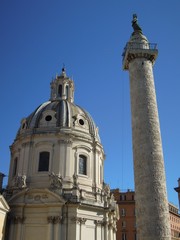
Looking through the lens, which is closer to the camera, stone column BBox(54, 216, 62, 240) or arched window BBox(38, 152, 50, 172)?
stone column BBox(54, 216, 62, 240)

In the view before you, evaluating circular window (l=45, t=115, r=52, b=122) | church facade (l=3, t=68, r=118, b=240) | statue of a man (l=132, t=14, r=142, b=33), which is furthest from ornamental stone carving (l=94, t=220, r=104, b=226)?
statue of a man (l=132, t=14, r=142, b=33)

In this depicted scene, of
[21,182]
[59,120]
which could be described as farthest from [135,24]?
[21,182]

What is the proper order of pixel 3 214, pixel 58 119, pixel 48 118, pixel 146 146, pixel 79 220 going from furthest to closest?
1. pixel 48 118
2. pixel 58 119
3. pixel 79 220
4. pixel 3 214
5. pixel 146 146

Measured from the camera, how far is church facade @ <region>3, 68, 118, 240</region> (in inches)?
1273

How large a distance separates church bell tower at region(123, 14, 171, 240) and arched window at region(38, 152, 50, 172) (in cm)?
1499

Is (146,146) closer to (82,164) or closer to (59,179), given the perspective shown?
(59,179)

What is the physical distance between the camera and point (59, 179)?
112 ft

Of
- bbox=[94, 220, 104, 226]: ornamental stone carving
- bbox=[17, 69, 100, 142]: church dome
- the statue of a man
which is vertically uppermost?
the statue of a man

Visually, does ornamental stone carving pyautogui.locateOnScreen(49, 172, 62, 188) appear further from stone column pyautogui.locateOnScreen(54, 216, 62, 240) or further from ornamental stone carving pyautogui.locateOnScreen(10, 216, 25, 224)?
ornamental stone carving pyautogui.locateOnScreen(10, 216, 25, 224)

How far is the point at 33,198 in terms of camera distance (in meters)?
33.2

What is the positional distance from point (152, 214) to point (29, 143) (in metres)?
20.5

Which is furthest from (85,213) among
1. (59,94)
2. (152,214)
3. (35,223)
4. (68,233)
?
(59,94)

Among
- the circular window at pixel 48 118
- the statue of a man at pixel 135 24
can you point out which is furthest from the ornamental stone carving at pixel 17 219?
the statue of a man at pixel 135 24

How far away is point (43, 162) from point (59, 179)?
379cm
